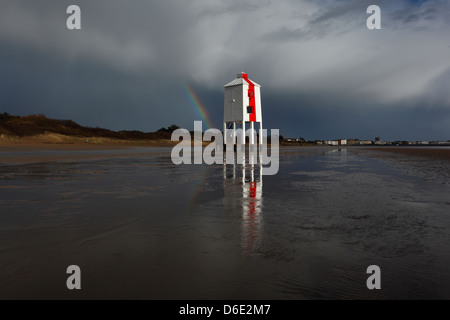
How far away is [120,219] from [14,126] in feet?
191

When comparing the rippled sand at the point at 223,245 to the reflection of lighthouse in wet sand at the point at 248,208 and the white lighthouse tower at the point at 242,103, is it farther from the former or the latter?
the white lighthouse tower at the point at 242,103

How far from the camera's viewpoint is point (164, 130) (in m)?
99.1

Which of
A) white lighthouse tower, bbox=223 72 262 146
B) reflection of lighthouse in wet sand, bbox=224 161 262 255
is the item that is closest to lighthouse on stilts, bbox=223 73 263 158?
white lighthouse tower, bbox=223 72 262 146

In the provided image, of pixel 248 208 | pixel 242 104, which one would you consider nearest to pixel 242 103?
pixel 242 104

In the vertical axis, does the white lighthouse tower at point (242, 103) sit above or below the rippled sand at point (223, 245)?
above

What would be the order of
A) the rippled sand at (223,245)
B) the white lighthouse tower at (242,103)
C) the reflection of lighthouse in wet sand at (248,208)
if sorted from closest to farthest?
the rippled sand at (223,245) → the reflection of lighthouse in wet sand at (248,208) → the white lighthouse tower at (242,103)

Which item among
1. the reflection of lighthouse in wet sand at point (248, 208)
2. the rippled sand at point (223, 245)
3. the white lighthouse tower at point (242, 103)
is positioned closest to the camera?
the rippled sand at point (223, 245)

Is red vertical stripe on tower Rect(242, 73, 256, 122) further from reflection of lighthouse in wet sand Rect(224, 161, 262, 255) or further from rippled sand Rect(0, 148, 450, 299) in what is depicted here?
rippled sand Rect(0, 148, 450, 299)

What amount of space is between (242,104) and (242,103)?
0.14 meters

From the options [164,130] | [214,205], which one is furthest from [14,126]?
[214,205]

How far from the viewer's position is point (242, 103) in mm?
38562

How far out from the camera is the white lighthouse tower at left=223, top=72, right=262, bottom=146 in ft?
127

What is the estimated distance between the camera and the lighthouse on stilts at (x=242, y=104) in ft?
127

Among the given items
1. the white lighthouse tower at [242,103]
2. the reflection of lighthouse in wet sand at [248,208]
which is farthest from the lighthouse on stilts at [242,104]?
the reflection of lighthouse in wet sand at [248,208]
